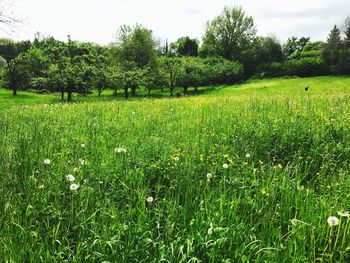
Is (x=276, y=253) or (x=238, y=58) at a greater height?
(x=238, y=58)

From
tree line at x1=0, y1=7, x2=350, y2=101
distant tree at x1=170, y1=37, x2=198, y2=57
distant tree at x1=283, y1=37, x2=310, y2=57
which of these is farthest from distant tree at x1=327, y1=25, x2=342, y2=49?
distant tree at x1=170, y1=37, x2=198, y2=57

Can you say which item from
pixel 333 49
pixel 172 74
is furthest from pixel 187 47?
pixel 333 49

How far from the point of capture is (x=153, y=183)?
461 centimetres

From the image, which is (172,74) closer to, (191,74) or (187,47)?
(191,74)

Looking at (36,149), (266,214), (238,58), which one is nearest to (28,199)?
(36,149)

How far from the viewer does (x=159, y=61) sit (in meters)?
47.4

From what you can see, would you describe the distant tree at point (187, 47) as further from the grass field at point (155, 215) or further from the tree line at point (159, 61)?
the grass field at point (155, 215)

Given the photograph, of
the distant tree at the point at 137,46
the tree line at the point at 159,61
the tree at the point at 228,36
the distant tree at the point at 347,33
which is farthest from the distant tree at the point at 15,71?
the distant tree at the point at 347,33

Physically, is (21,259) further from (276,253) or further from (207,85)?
(207,85)

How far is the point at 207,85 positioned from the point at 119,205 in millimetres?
48567

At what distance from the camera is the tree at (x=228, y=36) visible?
63.6 m

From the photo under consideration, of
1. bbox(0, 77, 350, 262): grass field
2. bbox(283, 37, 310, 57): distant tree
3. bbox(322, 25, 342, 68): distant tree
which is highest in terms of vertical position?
bbox(283, 37, 310, 57): distant tree

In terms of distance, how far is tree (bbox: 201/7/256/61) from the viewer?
63594mm

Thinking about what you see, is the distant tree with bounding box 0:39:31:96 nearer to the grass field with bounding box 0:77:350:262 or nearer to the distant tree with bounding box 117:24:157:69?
the distant tree with bounding box 117:24:157:69
